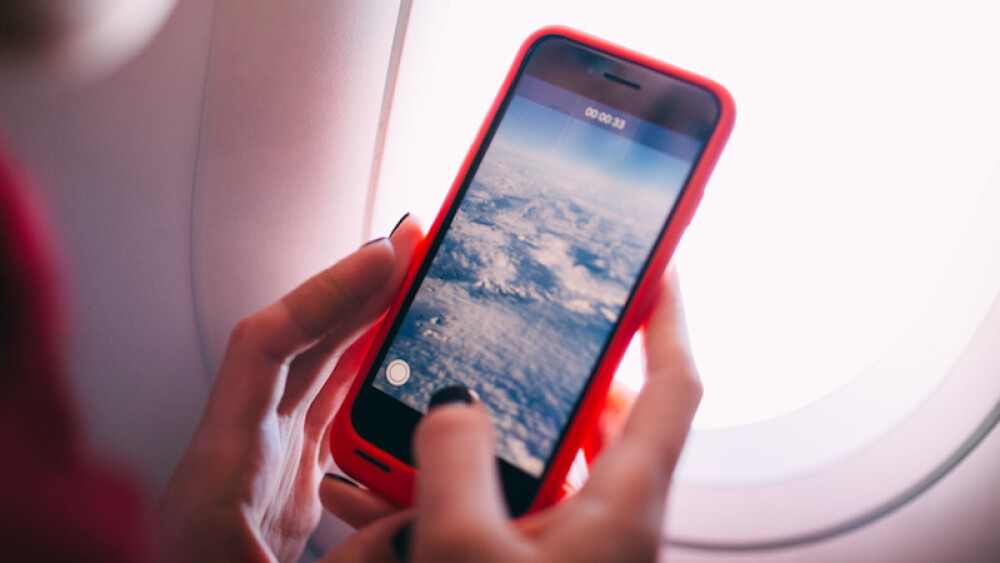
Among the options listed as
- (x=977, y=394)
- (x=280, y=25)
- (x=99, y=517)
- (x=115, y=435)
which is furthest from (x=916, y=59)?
(x=115, y=435)

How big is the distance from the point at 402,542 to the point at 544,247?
24 cm

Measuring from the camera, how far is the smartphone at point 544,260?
470 mm

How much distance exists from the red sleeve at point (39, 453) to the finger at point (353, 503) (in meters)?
0.15

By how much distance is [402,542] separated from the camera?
408 millimetres

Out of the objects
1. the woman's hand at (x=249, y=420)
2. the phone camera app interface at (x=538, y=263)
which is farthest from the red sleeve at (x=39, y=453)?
the phone camera app interface at (x=538, y=263)

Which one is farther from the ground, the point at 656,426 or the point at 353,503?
the point at 656,426

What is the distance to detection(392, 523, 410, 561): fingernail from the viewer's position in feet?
1.33

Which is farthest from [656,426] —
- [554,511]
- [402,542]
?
[402,542]

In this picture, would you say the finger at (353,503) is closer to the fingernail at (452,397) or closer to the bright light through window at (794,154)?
the fingernail at (452,397)

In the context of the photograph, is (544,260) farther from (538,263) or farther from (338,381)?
(338,381)

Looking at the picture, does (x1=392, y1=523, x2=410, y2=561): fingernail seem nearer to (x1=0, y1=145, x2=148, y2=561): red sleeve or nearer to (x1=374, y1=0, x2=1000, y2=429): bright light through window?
(x1=0, y1=145, x2=148, y2=561): red sleeve

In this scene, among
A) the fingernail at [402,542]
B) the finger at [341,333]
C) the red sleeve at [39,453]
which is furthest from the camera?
the finger at [341,333]

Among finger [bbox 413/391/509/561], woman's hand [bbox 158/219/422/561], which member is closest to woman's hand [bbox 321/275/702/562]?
finger [bbox 413/391/509/561]

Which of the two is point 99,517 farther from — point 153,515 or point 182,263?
point 182,263
